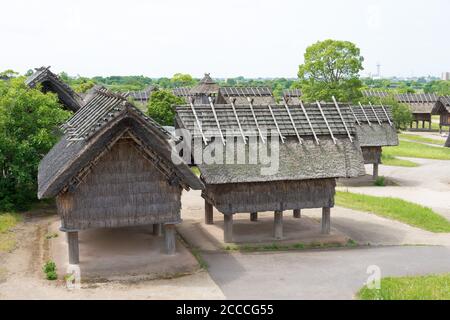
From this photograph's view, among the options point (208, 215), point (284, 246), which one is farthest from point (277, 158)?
point (208, 215)

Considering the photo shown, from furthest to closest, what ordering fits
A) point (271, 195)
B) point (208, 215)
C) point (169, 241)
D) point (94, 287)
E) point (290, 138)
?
point (208, 215) → point (290, 138) → point (271, 195) → point (169, 241) → point (94, 287)

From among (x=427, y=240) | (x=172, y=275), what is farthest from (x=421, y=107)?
(x=172, y=275)

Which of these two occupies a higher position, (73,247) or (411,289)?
(73,247)

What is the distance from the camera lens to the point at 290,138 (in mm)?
24547

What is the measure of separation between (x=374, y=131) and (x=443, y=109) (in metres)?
41.5

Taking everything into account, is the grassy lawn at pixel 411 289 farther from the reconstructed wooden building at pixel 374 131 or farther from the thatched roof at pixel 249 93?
the thatched roof at pixel 249 93

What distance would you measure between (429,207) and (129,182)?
21380 millimetres

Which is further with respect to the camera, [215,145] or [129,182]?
[215,145]

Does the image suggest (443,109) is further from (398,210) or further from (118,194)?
(118,194)

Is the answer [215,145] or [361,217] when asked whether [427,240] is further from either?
[215,145]

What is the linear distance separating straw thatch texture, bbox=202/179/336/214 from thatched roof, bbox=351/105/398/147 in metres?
18.0

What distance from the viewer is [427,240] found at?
1024 inches

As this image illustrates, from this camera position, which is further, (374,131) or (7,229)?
(374,131)

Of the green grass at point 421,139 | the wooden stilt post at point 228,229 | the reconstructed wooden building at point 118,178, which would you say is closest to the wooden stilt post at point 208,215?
the wooden stilt post at point 228,229
